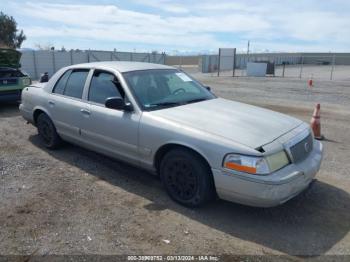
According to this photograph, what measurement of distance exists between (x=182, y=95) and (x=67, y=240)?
239cm

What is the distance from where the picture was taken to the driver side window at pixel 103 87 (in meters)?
4.50

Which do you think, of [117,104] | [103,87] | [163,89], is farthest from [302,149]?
[103,87]

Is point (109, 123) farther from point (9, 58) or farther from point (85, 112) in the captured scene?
point (9, 58)

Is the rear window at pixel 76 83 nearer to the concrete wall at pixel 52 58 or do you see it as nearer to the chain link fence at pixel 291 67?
the concrete wall at pixel 52 58

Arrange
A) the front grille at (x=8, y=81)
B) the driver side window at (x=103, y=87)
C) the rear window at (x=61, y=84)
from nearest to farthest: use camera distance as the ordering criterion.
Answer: the driver side window at (x=103, y=87) → the rear window at (x=61, y=84) → the front grille at (x=8, y=81)

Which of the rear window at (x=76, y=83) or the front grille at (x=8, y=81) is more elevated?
the rear window at (x=76, y=83)

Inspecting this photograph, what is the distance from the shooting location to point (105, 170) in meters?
5.00

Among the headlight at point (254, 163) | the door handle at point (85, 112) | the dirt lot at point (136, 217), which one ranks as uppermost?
the door handle at point (85, 112)

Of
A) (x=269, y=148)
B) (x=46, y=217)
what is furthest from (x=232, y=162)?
(x=46, y=217)

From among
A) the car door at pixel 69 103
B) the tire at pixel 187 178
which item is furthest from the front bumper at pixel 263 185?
the car door at pixel 69 103

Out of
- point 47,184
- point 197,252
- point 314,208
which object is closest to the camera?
point 197,252

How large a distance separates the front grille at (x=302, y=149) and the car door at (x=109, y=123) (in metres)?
1.83

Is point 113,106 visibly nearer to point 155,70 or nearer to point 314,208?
point 155,70

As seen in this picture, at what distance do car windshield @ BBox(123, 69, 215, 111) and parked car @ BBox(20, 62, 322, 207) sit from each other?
0.05 feet
